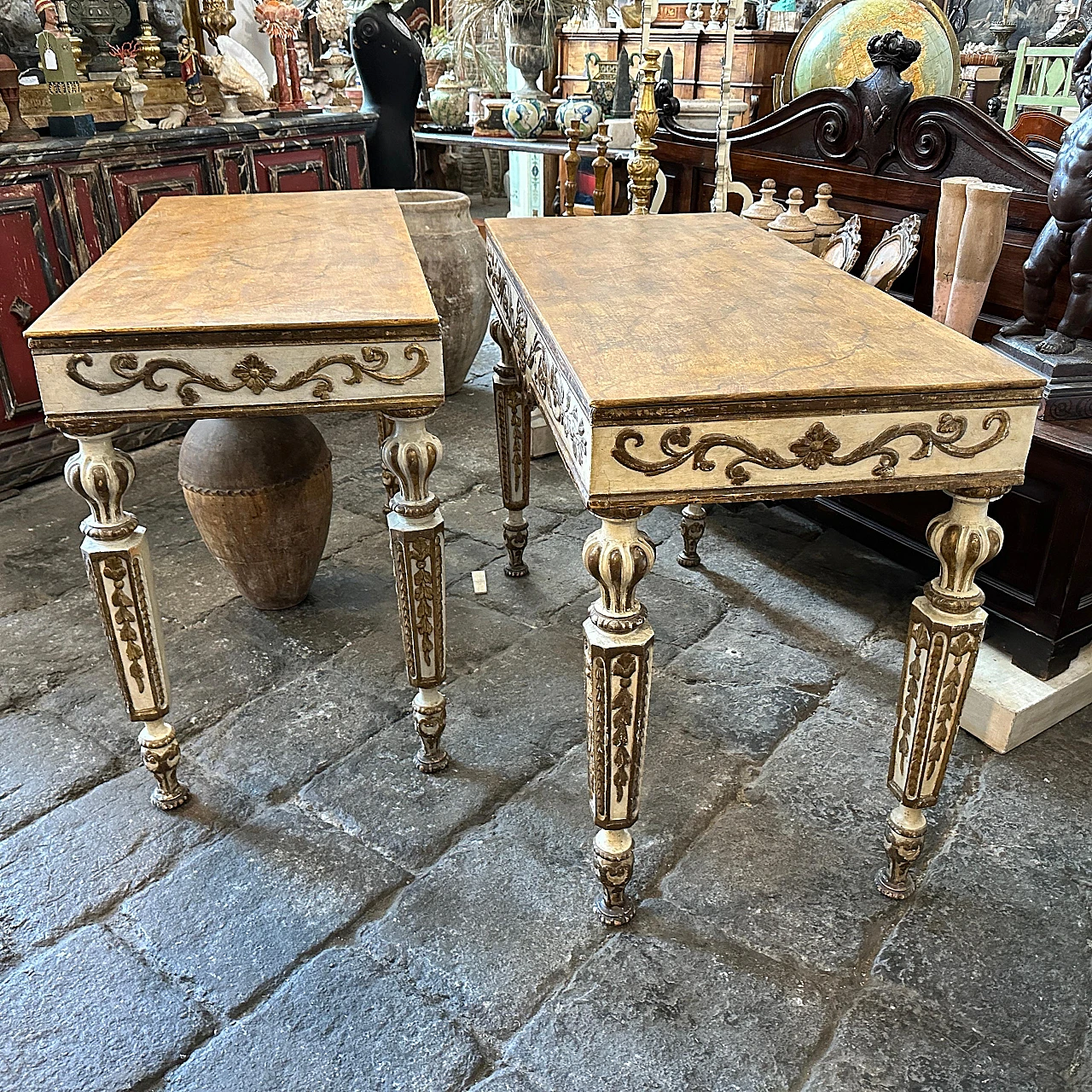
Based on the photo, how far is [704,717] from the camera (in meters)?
1.97

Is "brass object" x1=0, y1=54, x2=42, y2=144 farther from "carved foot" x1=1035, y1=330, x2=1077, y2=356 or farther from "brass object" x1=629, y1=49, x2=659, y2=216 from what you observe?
"carved foot" x1=1035, y1=330, x2=1077, y2=356

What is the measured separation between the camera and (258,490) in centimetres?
205

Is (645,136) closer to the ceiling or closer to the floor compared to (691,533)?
closer to the ceiling

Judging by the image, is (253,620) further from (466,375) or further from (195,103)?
(195,103)

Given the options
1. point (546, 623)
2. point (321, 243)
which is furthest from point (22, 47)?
point (546, 623)

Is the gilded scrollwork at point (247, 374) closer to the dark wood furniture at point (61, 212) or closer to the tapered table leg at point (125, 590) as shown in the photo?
the tapered table leg at point (125, 590)

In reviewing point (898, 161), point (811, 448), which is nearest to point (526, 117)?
point (898, 161)

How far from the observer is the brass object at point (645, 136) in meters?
2.39

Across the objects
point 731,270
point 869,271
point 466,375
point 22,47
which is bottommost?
point 466,375

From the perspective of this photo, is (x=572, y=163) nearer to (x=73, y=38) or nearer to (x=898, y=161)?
(x=898, y=161)

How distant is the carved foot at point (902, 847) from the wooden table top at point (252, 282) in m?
1.04

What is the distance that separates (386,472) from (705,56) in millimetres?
5657

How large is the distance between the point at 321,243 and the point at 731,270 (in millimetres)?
803

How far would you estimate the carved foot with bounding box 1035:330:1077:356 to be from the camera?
1887 mm
